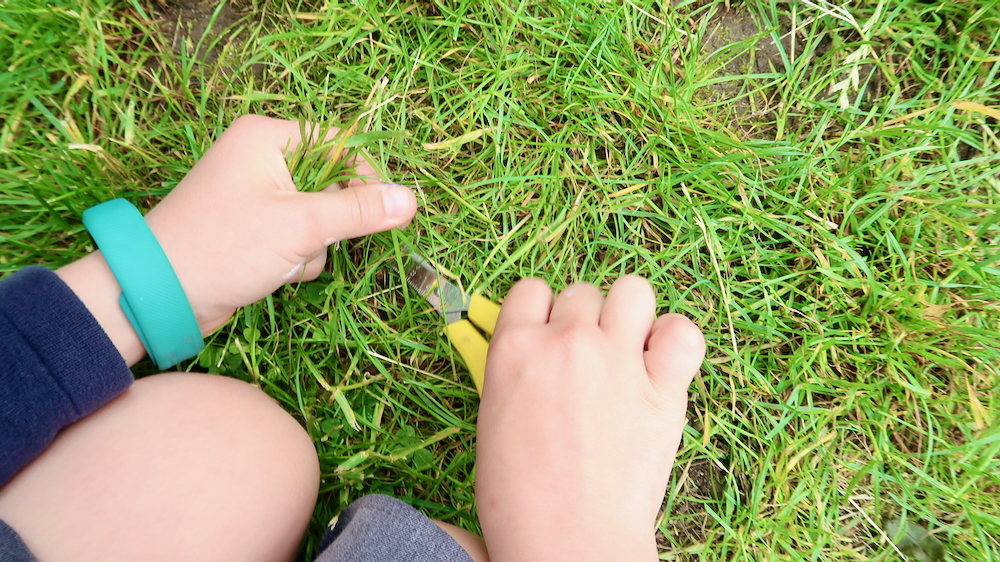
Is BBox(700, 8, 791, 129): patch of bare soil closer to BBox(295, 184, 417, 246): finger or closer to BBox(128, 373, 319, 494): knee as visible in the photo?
BBox(295, 184, 417, 246): finger

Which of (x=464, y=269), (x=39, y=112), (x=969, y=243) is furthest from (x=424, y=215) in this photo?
(x=969, y=243)

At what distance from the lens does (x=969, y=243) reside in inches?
59.3

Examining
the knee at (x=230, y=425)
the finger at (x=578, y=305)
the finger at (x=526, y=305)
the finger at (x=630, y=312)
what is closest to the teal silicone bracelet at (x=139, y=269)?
the knee at (x=230, y=425)

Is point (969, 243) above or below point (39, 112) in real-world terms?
below

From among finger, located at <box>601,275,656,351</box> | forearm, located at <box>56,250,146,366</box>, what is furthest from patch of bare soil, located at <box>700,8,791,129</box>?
forearm, located at <box>56,250,146,366</box>

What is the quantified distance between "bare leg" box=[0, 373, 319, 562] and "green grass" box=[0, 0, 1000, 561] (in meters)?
0.21

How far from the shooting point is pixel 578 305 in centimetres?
140

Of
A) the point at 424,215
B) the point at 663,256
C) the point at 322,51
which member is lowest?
the point at 663,256

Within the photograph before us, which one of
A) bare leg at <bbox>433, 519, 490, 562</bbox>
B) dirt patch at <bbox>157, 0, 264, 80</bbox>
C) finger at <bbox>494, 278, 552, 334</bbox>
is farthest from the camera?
dirt patch at <bbox>157, 0, 264, 80</bbox>

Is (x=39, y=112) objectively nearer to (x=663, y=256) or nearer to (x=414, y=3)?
(x=414, y=3)

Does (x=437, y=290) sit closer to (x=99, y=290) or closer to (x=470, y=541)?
(x=470, y=541)

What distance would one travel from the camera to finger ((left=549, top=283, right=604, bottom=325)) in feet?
4.52

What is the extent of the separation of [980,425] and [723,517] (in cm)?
69

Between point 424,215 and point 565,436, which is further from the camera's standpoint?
point 424,215
